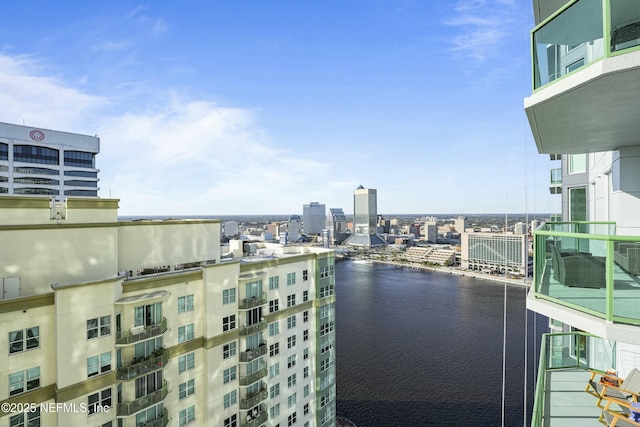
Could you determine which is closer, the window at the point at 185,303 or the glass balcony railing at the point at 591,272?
the glass balcony railing at the point at 591,272

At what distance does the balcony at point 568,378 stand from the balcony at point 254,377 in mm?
13870

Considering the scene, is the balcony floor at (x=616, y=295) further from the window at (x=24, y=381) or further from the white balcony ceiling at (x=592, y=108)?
the window at (x=24, y=381)

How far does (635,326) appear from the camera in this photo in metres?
3.24

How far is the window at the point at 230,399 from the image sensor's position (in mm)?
16844

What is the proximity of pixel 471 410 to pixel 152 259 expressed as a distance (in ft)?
126

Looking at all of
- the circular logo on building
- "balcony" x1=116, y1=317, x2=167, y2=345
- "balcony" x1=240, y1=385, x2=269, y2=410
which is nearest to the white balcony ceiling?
"balcony" x1=116, y1=317, x2=167, y2=345

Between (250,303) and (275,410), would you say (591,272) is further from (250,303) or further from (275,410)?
(275,410)

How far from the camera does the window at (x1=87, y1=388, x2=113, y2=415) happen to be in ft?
39.1

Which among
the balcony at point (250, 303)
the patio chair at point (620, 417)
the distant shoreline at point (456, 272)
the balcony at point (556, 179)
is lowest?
the distant shoreline at point (456, 272)

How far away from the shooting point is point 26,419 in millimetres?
10805

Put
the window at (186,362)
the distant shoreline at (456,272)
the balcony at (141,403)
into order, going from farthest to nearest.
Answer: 1. the distant shoreline at (456,272)
2. the window at (186,362)
3. the balcony at (141,403)

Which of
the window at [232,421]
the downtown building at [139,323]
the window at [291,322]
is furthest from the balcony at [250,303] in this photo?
the window at [232,421]

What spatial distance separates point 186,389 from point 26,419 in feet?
18.5

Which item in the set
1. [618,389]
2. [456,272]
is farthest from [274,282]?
[456,272]
